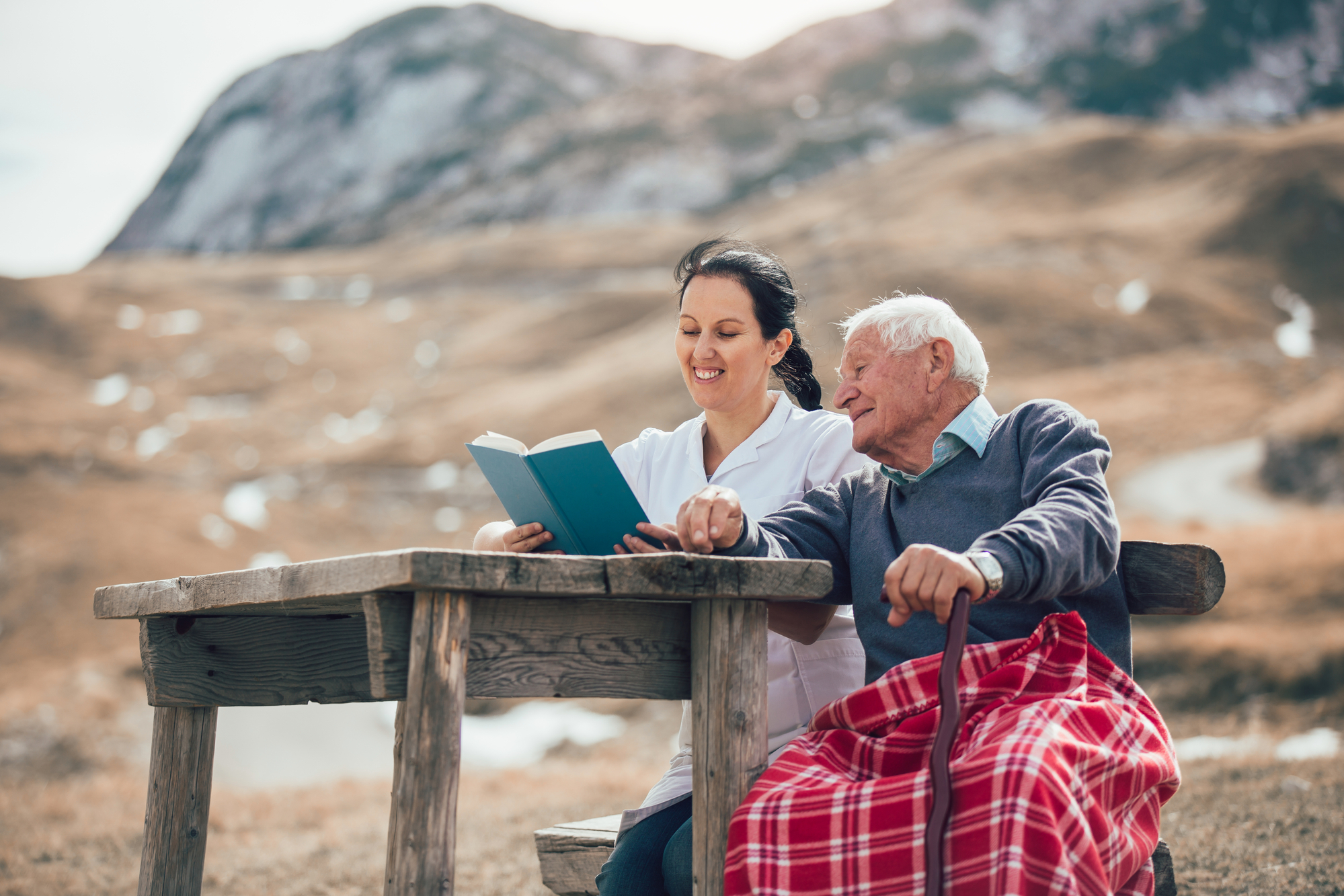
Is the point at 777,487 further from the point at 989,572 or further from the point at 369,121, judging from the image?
the point at 369,121

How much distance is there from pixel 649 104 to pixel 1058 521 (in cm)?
13457

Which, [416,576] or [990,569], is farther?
[990,569]

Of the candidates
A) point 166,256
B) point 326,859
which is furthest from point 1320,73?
point 326,859

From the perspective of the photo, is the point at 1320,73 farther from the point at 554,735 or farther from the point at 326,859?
the point at 326,859

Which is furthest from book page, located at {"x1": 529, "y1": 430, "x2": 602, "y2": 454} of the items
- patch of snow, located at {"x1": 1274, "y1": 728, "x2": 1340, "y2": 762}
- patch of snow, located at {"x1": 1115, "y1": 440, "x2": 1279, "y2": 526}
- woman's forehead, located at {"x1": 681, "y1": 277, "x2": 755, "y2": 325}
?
patch of snow, located at {"x1": 1115, "y1": 440, "x2": 1279, "y2": 526}

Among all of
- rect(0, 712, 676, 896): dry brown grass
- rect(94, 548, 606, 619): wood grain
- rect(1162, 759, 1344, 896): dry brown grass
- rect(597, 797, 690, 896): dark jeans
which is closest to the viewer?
rect(94, 548, 606, 619): wood grain

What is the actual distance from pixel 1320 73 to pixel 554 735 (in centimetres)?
13547

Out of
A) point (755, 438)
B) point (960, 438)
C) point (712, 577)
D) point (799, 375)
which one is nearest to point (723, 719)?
point (712, 577)

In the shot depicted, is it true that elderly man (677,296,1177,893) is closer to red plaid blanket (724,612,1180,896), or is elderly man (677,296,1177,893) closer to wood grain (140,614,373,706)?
red plaid blanket (724,612,1180,896)

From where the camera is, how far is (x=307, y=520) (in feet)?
117

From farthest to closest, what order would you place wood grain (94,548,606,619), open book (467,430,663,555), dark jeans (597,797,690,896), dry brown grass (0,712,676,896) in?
dry brown grass (0,712,676,896)
dark jeans (597,797,690,896)
open book (467,430,663,555)
wood grain (94,548,606,619)

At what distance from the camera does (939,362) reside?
3.14 meters

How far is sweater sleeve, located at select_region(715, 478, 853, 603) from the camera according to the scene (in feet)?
9.93

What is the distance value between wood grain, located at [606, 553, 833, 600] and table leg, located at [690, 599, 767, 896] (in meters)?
0.09
